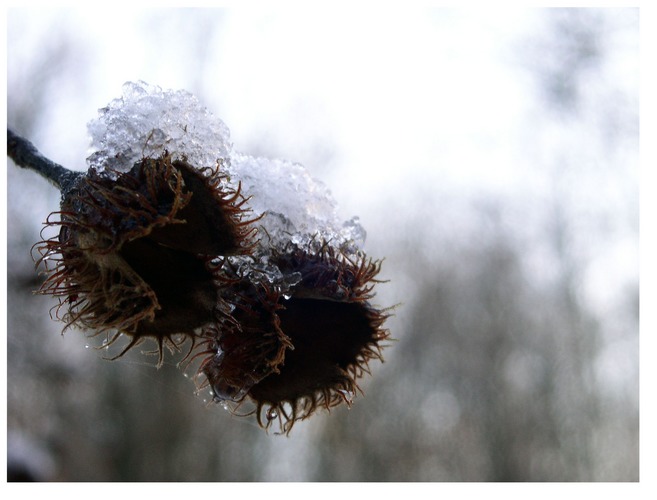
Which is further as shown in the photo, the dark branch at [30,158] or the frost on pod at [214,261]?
the dark branch at [30,158]

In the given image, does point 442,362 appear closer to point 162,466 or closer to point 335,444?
point 335,444

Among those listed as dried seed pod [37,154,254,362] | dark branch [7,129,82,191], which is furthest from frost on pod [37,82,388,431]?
dark branch [7,129,82,191]

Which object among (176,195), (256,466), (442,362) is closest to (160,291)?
(176,195)

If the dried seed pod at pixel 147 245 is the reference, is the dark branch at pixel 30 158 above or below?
above

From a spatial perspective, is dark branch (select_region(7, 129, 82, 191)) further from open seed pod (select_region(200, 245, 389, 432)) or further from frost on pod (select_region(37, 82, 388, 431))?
open seed pod (select_region(200, 245, 389, 432))

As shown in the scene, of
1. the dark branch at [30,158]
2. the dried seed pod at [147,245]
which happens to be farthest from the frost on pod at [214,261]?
the dark branch at [30,158]

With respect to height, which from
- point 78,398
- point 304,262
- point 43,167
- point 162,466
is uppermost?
point 43,167

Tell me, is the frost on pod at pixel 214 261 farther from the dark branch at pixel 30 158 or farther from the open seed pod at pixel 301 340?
the dark branch at pixel 30 158
